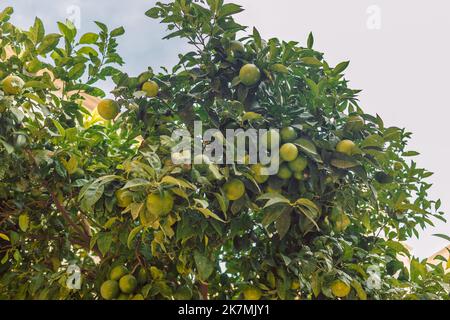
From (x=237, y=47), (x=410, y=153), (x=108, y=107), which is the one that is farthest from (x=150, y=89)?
(x=410, y=153)

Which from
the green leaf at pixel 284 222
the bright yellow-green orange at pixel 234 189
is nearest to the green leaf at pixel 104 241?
the bright yellow-green orange at pixel 234 189

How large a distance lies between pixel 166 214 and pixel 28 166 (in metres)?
0.68

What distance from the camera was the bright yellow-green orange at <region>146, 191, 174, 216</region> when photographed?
90 centimetres

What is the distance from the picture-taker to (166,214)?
3.15 feet

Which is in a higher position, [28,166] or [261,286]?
[28,166]

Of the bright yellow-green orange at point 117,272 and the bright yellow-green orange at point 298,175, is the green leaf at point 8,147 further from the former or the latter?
the bright yellow-green orange at point 298,175

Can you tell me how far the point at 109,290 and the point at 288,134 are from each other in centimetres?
71

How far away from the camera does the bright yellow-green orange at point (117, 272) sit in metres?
1.26

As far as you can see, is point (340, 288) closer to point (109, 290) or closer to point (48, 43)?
point (109, 290)

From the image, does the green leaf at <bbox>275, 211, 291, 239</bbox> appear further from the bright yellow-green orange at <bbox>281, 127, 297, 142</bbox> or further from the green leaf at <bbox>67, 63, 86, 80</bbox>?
the green leaf at <bbox>67, 63, 86, 80</bbox>

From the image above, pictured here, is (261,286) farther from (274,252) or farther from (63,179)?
(63,179)

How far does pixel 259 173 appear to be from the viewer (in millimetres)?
1137

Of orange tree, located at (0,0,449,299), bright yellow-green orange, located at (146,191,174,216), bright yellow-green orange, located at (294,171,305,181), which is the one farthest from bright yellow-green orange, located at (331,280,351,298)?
bright yellow-green orange, located at (146,191,174,216)
